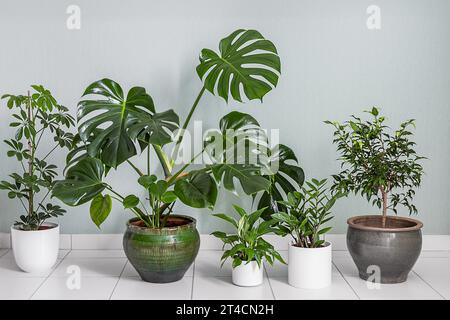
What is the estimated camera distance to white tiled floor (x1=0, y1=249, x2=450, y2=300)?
2.44 metres

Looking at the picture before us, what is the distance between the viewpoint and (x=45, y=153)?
10.5ft

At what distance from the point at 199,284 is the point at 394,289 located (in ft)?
2.95

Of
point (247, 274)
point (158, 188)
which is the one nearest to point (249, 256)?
point (247, 274)

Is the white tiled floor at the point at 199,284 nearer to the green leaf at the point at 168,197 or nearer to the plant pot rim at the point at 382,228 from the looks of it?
the plant pot rim at the point at 382,228

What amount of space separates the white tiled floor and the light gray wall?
0.54 meters

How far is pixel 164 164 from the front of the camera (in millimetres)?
2717

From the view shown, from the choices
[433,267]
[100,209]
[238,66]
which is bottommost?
[433,267]

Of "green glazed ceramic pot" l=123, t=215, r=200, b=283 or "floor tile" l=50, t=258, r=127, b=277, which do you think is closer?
"green glazed ceramic pot" l=123, t=215, r=200, b=283

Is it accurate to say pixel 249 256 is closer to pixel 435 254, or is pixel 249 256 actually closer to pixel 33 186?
pixel 33 186

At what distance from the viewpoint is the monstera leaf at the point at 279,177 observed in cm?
293

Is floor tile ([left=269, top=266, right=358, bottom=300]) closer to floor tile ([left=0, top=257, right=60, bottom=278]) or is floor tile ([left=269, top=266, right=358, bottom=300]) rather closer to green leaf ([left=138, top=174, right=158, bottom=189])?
green leaf ([left=138, top=174, right=158, bottom=189])

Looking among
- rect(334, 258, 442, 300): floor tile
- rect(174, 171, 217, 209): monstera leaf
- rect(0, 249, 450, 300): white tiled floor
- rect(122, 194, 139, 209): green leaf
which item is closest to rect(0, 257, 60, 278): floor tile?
rect(0, 249, 450, 300): white tiled floor

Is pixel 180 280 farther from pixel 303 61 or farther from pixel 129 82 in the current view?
pixel 303 61

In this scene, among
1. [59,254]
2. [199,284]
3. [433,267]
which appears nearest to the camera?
[199,284]
